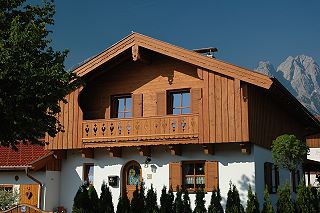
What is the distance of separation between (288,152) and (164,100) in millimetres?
5335

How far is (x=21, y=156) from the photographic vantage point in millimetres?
21312

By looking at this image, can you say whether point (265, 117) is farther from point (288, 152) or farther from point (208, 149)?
point (288, 152)

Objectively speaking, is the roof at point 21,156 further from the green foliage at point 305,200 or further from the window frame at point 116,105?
the green foliage at point 305,200

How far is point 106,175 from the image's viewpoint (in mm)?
19703

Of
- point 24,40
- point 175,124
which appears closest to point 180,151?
point 175,124

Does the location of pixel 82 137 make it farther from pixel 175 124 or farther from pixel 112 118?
pixel 175 124

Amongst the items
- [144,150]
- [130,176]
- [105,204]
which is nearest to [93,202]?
[105,204]

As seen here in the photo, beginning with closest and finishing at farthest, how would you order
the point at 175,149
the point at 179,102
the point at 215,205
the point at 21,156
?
the point at 215,205 → the point at 175,149 → the point at 179,102 → the point at 21,156

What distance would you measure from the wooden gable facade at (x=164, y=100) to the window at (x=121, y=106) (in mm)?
135

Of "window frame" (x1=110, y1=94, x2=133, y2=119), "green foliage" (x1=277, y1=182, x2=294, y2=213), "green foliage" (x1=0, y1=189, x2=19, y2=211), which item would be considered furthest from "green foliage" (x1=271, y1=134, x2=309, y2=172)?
"green foliage" (x1=0, y1=189, x2=19, y2=211)

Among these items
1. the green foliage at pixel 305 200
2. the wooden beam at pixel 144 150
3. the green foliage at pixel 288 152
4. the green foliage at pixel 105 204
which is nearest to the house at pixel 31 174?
the wooden beam at pixel 144 150

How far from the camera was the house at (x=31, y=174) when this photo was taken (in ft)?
65.9

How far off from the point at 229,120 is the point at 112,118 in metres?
4.92

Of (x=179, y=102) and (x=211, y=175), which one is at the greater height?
(x=179, y=102)
